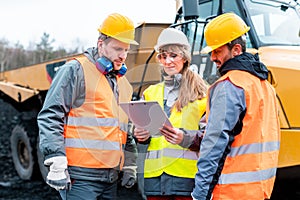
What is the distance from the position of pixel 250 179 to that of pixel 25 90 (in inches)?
249

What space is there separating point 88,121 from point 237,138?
3.01 ft

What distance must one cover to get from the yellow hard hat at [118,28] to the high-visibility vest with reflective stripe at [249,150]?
0.74 m

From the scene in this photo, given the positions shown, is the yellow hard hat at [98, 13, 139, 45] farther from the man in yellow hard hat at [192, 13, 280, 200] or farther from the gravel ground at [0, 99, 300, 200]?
the gravel ground at [0, 99, 300, 200]

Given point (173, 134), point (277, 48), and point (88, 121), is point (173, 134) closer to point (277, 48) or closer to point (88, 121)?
point (88, 121)

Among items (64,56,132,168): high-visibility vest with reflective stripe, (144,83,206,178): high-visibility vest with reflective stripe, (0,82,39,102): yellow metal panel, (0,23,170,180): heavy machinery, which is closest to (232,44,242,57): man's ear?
(144,83,206,178): high-visibility vest with reflective stripe

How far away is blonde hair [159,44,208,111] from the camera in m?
2.83

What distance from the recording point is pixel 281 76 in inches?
145

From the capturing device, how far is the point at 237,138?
2383 mm

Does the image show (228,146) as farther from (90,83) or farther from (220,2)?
(220,2)

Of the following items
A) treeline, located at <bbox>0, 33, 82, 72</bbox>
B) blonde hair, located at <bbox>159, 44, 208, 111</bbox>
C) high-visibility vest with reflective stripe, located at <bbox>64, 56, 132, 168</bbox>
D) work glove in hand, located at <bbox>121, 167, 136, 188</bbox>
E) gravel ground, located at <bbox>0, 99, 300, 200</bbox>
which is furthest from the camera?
treeline, located at <bbox>0, 33, 82, 72</bbox>

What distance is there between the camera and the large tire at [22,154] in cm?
809

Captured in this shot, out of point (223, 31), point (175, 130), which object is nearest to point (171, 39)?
point (223, 31)

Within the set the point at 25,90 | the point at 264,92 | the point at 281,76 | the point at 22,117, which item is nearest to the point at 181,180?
the point at 264,92

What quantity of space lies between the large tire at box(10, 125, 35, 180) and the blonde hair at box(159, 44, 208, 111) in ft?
18.7
